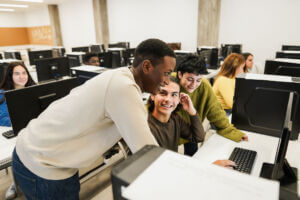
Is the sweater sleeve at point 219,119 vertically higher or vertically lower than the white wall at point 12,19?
lower

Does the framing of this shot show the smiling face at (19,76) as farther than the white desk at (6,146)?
Yes

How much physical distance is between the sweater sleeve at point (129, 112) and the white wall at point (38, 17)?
1127 cm

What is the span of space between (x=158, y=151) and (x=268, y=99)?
126cm

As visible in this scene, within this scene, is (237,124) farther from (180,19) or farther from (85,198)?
(180,19)

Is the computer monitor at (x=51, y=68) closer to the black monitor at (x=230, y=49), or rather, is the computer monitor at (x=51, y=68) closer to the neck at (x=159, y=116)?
the neck at (x=159, y=116)

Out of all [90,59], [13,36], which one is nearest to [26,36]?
[13,36]

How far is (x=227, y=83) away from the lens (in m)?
2.24

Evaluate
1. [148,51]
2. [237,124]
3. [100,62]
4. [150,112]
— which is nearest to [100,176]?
[150,112]

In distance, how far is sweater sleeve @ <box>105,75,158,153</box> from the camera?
0.75 meters

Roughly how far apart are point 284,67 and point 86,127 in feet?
6.79

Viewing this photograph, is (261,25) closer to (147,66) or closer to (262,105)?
(262,105)

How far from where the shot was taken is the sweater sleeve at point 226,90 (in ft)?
7.33

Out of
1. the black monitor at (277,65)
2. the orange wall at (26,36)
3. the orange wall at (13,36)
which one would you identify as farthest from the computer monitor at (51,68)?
the orange wall at (13,36)

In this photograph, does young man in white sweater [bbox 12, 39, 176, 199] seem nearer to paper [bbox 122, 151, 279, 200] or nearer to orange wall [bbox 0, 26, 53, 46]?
paper [bbox 122, 151, 279, 200]
